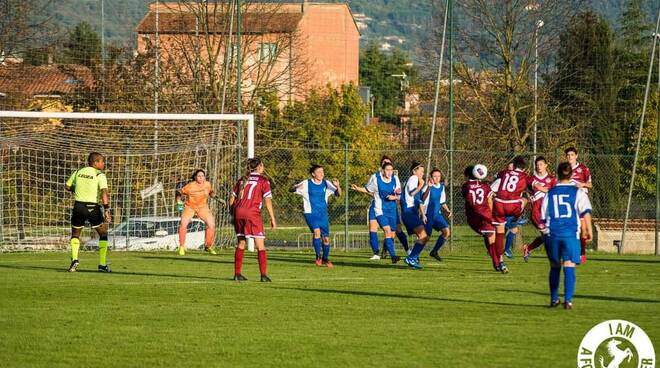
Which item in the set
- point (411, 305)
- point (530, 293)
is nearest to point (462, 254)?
point (530, 293)

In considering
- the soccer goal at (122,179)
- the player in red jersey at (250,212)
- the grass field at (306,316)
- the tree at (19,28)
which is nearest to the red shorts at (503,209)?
the grass field at (306,316)

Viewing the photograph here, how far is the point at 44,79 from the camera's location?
124 ft

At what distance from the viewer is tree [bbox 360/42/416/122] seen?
93125 mm

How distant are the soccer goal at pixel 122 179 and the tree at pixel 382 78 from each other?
2382 inches

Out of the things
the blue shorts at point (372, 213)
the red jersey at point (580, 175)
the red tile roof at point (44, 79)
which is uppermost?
the red tile roof at point (44, 79)

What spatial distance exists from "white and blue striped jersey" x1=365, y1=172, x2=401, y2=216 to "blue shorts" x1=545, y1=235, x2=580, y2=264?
8710 millimetres

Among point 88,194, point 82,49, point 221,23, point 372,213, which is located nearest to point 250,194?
point 88,194

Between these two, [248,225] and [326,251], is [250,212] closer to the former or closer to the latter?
[248,225]

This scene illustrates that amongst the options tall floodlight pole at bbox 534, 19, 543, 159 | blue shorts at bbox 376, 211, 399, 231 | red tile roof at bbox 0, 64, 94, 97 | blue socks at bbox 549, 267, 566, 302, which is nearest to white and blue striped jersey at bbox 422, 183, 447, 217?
blue shorts at bbox 376, 211, 399, 231

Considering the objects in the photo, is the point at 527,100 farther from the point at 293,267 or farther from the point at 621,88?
the point at 293,267

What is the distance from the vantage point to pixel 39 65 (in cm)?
3722

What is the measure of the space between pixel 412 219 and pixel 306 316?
8554 millimetres

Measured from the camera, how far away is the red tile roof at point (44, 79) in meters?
36.4

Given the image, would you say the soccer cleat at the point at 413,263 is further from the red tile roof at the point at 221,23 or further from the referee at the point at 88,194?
the red tile roof at the point at 221,23
